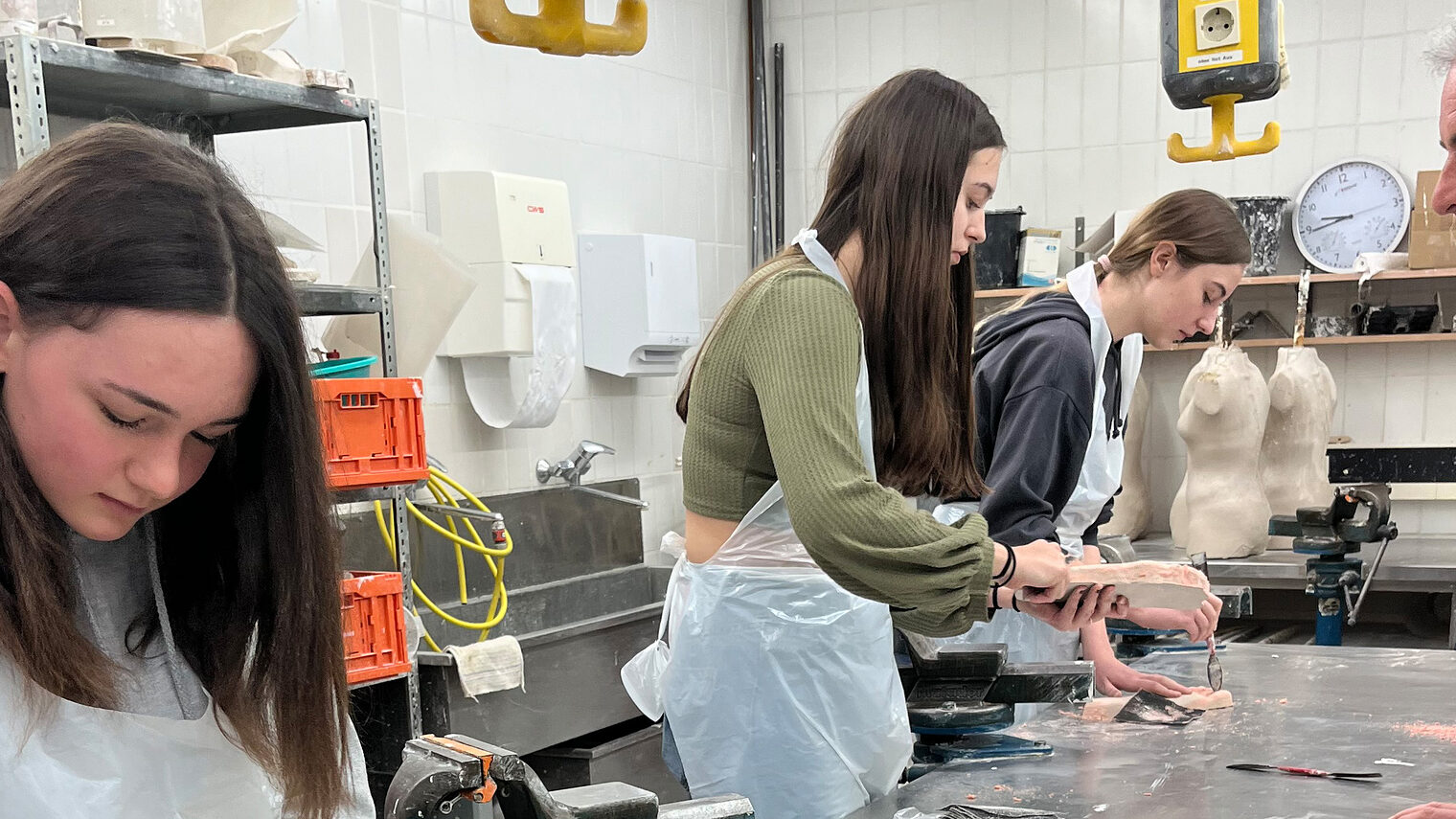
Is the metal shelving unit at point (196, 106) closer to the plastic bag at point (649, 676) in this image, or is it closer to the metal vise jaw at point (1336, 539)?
the plastic bag at point (649, 676)

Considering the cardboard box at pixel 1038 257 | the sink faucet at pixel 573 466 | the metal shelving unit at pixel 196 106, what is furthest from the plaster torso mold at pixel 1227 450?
the metal shelving unit at pixel 196 106

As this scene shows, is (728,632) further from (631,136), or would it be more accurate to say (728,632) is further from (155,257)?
(631,136)

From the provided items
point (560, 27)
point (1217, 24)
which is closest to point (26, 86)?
point (560, 27)

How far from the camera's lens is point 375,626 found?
8.69ft

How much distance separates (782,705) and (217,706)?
0.79 metres

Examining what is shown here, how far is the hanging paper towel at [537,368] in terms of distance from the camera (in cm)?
375

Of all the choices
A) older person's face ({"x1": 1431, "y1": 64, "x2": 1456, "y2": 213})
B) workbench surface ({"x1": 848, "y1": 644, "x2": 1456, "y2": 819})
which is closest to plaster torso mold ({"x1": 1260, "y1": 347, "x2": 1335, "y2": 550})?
workbench surface ({"x1": 848, "y1": 644, "x2": 1456, "y2": 819})

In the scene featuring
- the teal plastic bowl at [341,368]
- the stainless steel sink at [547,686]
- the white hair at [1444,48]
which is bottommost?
the stainless steel sink at [547,686]

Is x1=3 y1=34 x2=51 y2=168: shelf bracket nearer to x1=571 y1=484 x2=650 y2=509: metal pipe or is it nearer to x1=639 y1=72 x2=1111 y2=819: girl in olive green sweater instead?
x1=639 y1=72 x2=1111 y2=819: girl in olive green sweater

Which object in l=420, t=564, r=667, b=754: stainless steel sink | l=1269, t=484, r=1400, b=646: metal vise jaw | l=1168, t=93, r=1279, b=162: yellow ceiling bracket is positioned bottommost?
→ l=420, t=564, r=667, b=754: stainless steel sink

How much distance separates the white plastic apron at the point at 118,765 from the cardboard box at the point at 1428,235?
13.4ft

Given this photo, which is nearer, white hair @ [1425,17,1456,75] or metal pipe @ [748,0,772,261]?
white hair @ [1425,17,1456,75]

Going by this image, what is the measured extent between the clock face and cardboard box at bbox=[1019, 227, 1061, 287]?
2.71 feet

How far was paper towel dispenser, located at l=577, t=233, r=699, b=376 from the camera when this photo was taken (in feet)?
14.1
